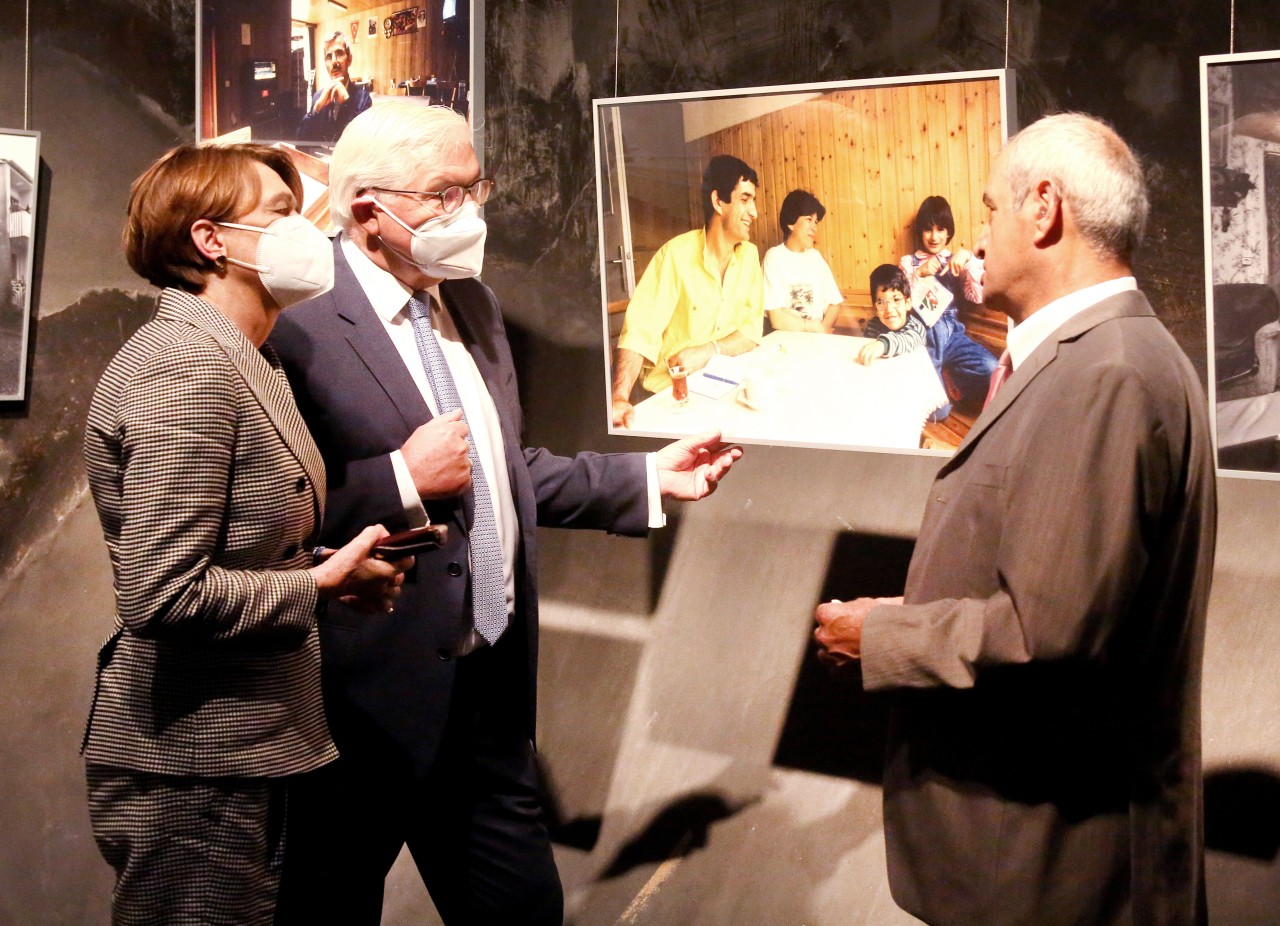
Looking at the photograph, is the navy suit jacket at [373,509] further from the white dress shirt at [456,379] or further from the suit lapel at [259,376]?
the suit lapel at [259,376]

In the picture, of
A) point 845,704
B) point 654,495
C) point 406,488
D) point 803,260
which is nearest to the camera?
point 406,488

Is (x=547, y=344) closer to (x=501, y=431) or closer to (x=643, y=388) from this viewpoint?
(x=643, y=388)

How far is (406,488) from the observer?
205 cm

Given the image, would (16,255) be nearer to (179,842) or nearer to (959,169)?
(179,842)

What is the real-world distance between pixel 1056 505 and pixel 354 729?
1332 millimetres

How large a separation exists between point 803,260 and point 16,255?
88.0 inches

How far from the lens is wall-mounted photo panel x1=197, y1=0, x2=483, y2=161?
9.84 ft

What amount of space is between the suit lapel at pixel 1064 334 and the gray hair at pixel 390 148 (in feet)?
3.73

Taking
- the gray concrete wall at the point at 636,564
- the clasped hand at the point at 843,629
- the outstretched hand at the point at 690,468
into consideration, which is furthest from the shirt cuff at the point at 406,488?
the gray concrete wall at the point at 636,564

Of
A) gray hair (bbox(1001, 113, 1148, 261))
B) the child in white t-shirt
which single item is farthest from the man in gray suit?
the child in white t-shirt

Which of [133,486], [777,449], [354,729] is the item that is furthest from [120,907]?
[777,449]

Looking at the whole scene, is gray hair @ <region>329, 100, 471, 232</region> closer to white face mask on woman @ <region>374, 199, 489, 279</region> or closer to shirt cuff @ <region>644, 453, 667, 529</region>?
white face mask on woman @ <region>374, 199, 489, 279</region>

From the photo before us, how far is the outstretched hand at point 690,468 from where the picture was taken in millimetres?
2510

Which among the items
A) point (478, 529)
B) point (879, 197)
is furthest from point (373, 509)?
point (879, 197)
